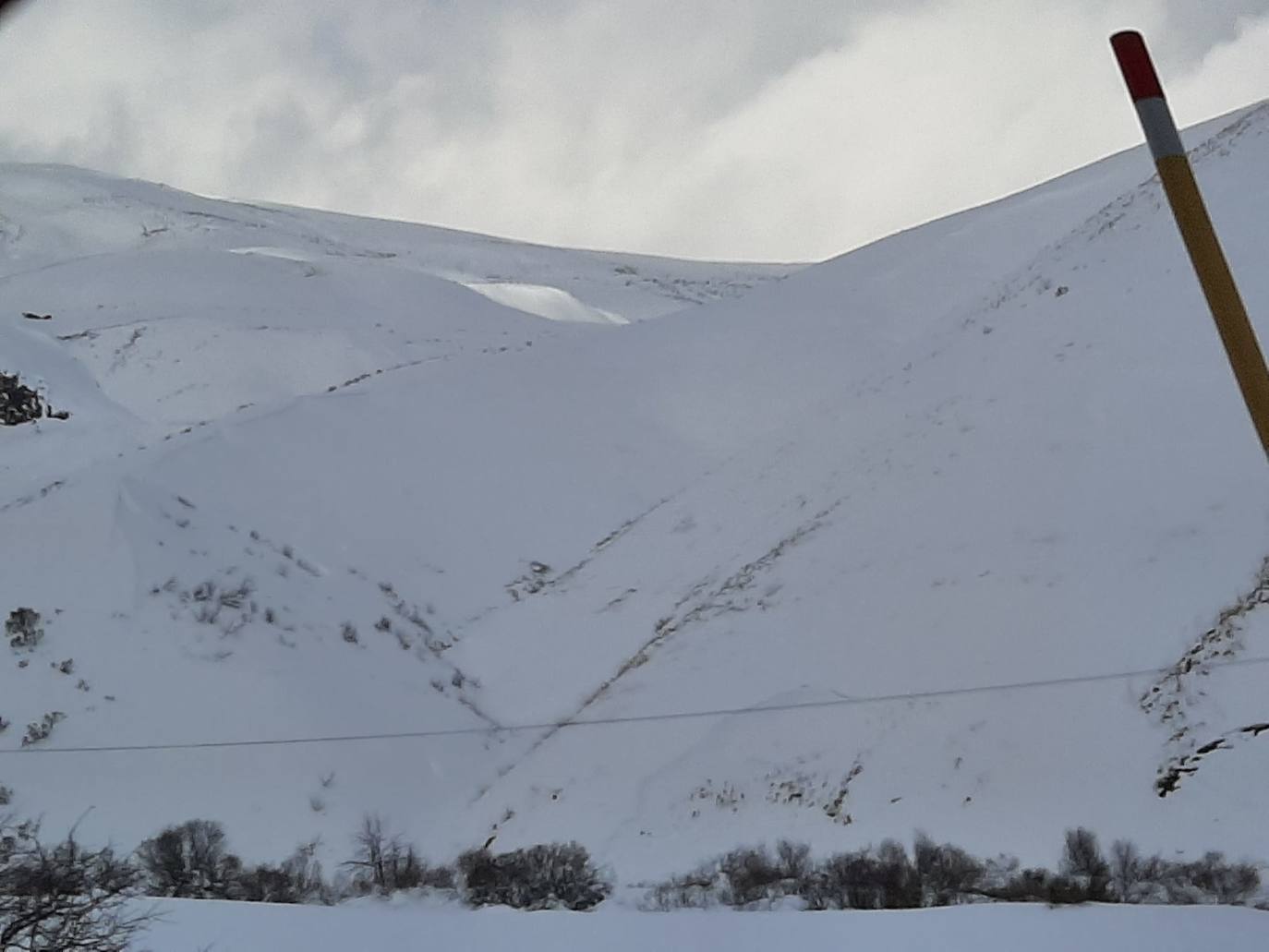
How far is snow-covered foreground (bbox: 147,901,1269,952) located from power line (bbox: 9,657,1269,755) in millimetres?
5954

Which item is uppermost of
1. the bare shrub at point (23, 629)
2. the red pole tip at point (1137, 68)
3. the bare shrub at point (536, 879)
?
the bare shrub at point (23, 629)

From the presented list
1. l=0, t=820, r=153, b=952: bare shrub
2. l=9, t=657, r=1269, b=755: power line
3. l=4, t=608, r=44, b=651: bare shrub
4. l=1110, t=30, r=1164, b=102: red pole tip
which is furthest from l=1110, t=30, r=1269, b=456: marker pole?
l=4, t=608, r=44, b=651: bare shrub

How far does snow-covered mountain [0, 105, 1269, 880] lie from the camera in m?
14.4

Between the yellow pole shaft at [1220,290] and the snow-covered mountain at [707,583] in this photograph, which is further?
the snow-covered mountain at [707,583]

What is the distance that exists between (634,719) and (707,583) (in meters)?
4.63

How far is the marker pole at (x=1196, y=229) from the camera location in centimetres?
307

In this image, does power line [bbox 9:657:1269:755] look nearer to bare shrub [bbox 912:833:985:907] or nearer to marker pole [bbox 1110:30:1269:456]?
bare shrub [bbox 912:833:985:907]

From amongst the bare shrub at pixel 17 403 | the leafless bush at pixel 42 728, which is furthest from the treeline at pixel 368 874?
the bare shrub at pixel 17 403

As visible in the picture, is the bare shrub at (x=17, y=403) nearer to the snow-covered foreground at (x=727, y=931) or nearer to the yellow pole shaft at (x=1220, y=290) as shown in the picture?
the snow-covered foreground at (x=727, y=931)

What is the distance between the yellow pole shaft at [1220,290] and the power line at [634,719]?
11760 millimetres

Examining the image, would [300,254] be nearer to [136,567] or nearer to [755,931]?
[136,567]

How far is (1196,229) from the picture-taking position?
3195 millimetres

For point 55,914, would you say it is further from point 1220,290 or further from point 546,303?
point 546,303

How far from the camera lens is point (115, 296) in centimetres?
5238
